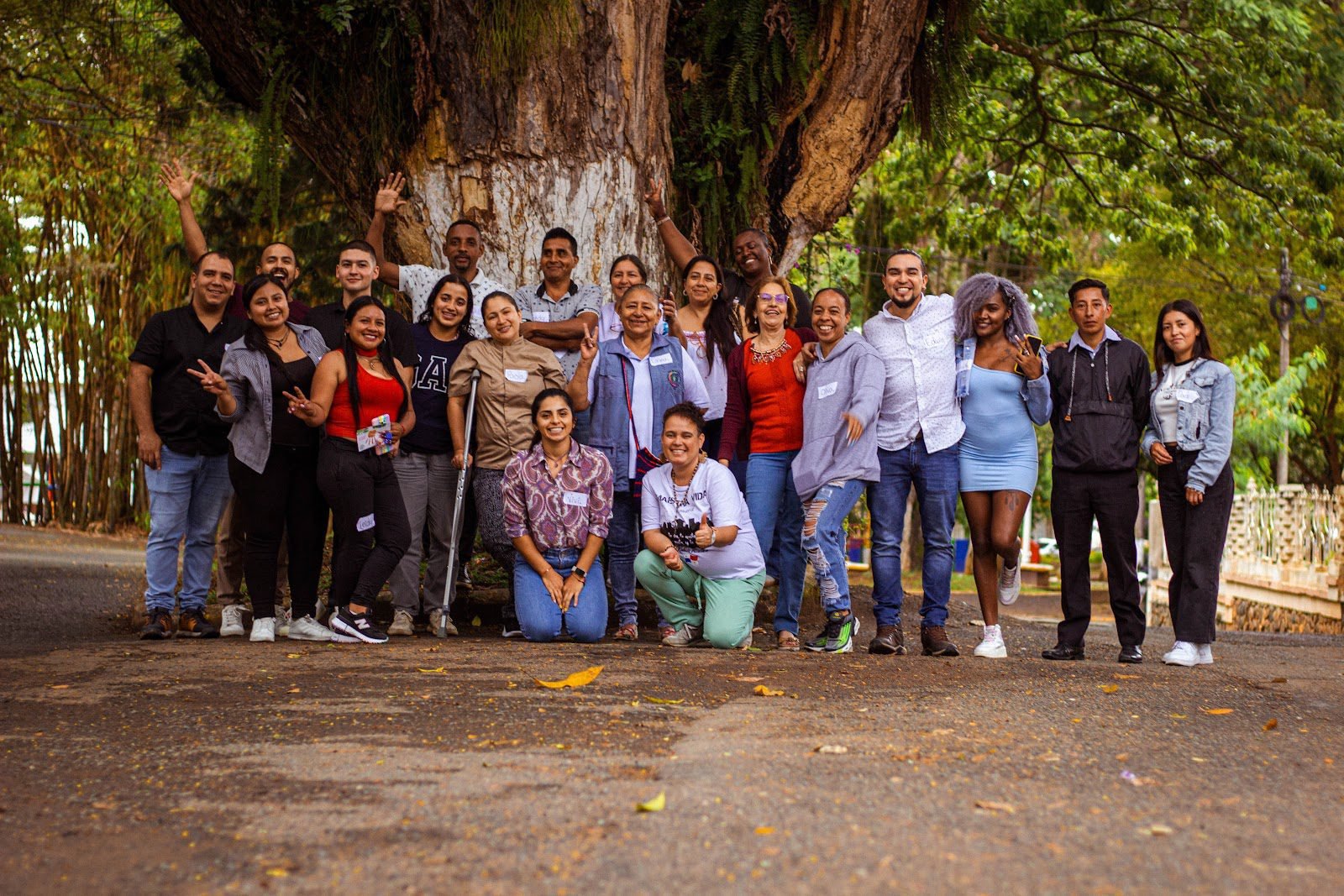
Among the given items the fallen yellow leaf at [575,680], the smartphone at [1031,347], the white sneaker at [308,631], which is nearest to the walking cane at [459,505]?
the white sneaker at [308,631]

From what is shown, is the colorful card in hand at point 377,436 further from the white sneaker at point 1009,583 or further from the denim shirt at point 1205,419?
the denim shirt at point 1205,419

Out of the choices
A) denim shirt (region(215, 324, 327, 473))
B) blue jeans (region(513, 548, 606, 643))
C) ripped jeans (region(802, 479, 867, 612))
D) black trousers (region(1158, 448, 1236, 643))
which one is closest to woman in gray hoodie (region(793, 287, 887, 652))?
ripped jeans (region(802, 479, 867, 612))

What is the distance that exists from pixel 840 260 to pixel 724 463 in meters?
9.35

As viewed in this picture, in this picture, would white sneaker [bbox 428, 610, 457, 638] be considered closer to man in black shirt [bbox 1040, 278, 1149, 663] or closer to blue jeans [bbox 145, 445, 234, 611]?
blue jeans [bbox 145, 445, 234, 611]

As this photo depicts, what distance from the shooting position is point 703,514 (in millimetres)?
7508

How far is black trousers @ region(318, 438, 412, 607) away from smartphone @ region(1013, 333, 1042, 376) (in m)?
3.37

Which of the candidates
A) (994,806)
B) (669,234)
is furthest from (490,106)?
(994,806)

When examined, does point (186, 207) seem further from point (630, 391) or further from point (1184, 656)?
point (1184, 656)

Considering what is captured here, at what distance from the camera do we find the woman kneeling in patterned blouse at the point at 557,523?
25.1 feet

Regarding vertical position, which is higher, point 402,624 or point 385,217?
point 385,217

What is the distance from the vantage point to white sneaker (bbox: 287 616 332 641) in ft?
24.9

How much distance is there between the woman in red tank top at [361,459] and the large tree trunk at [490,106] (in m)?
2.02

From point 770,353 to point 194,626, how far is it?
3551 mm

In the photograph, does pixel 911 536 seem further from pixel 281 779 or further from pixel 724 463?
pixel 281 779
